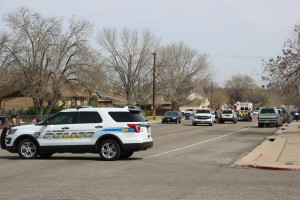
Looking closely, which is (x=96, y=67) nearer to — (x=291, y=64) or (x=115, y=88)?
(x=291, y=64)

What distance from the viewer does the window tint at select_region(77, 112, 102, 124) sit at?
16.5 m

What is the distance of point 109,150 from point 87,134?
0.90 meters

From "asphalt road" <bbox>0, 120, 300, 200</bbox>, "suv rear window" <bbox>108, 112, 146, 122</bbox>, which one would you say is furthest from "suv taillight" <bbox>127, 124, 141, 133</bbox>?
"asphalt road" <bbox>0, 120, 300, 200</bbox>

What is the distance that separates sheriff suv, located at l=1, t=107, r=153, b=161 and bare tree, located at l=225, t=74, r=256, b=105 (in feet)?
448

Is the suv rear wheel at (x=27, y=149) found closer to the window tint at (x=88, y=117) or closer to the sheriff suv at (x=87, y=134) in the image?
the sheriff suv at (x=87, y=134)

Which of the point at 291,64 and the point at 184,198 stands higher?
the point at 291,64

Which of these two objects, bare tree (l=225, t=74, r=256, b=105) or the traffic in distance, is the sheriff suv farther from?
bare tree (l=225, t=74, r=256, b=105)

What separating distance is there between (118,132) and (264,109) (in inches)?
1272

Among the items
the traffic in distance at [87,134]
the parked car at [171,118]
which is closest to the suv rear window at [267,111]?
the parked car at [171,118]

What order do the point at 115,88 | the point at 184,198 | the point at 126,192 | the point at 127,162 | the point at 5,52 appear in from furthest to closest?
the point at 115,88 → the point at 5,52 → the point at 127,162 → the point at 126,192 → the point at 184,198

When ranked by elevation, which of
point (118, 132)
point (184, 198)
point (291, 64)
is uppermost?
point (291, 64)

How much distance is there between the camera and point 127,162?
1580 cm

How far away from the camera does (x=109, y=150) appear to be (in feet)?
53.1

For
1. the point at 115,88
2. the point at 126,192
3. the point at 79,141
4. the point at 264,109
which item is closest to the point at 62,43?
the point at 264,109
